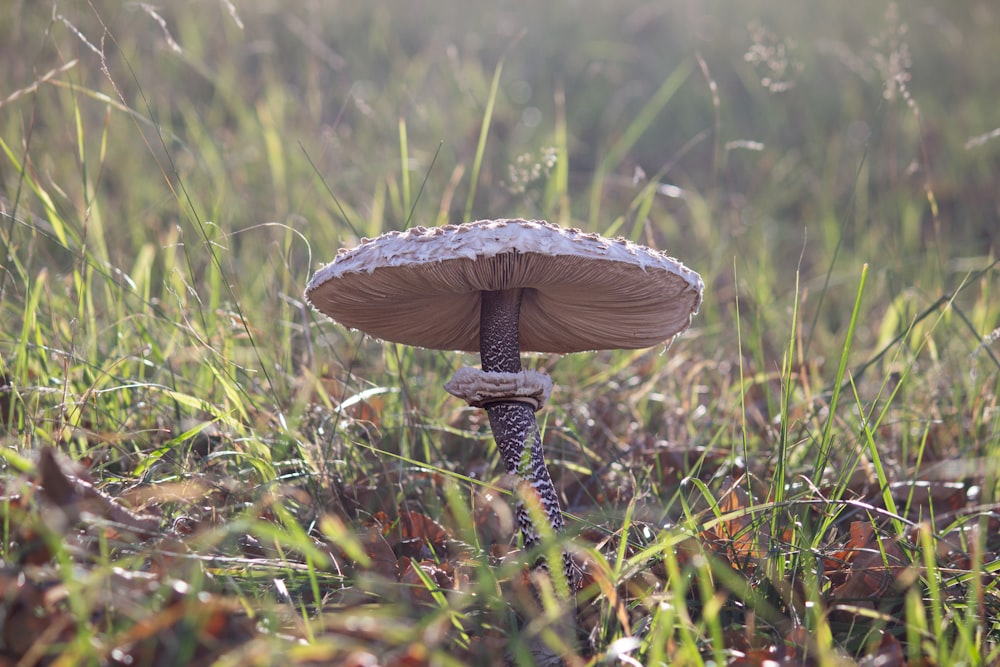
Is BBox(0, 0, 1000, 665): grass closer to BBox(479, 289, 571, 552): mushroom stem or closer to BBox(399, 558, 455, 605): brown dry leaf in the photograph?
BBox(399, 558, 455, 605): brown dry leaf

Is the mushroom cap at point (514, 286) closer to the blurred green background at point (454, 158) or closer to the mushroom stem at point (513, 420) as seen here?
the mushroom stem at point (513, 420)

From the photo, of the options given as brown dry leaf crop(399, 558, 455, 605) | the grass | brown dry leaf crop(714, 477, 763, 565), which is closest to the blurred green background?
the grass

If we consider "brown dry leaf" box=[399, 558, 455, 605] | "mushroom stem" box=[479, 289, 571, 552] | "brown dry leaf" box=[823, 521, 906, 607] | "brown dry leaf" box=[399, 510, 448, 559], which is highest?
"mushroom stem" box=[479, 289, 571, 552]

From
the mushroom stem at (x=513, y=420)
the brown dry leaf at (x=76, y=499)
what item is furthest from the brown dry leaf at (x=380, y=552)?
the brown dry leaf at (x=76, y=499)

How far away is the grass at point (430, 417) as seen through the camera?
6.28 feet

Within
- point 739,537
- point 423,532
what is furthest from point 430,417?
point 739,537

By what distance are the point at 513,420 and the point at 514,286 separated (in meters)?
0.47

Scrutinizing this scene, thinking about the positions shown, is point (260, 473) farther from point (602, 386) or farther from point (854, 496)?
point (854, 496)

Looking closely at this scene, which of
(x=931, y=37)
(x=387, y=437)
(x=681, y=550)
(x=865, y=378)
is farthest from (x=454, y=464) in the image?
(x=931, y=37)

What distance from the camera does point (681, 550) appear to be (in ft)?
8.54

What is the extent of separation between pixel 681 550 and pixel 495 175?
3553mm

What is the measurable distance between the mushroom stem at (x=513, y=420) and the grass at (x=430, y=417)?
0.56 ft

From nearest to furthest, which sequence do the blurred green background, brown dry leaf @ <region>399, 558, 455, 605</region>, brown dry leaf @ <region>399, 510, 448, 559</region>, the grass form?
the grass → brown dry leaf @ <region>399, 558, 455, 605</region> → brown dry leaf @ <region>399, 510, 448, 559</region> → the blurred green background

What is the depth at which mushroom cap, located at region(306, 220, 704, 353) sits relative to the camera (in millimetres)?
2129
